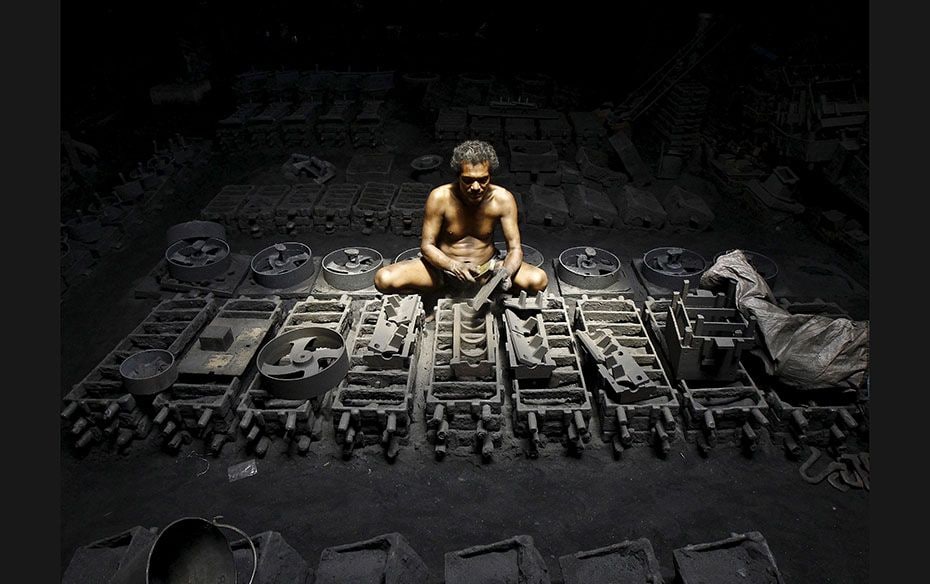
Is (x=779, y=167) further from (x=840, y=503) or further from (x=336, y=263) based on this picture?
(x=336, y=263)

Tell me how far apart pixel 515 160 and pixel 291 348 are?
577 cm

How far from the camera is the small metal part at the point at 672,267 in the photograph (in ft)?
21.8

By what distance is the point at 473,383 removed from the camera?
186 inches

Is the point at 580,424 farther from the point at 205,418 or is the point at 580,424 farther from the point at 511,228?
the point at 205,418

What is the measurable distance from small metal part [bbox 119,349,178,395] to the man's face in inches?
126

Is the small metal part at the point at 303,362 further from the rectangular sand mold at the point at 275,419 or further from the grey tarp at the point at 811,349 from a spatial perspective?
the grey tarp at the point at 811,349

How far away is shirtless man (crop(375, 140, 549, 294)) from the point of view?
571cm

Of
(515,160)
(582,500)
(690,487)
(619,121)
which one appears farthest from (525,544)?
(619,121)

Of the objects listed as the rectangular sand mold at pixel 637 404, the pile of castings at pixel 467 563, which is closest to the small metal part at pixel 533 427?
the rectangular sand mold at pixel 637 404

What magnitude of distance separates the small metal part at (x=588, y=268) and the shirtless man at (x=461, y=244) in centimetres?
83

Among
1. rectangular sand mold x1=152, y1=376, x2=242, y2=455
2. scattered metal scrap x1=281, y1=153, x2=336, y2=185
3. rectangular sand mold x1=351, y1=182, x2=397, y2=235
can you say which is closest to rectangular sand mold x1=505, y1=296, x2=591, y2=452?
rectangular sand mold x1=152, y1=376, x2=242, y2=455

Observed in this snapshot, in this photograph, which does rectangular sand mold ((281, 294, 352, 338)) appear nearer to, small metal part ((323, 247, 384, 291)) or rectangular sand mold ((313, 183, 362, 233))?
small metal part ((323, 247, 384, 291))

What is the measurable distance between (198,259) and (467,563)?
5404mm

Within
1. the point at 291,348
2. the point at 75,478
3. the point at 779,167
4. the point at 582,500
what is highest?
the point at 779,167
